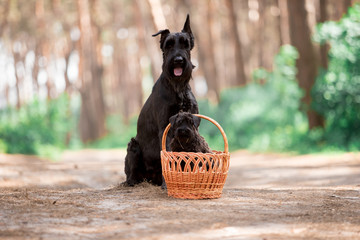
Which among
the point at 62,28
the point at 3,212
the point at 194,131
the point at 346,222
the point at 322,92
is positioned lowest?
the point at 346,222

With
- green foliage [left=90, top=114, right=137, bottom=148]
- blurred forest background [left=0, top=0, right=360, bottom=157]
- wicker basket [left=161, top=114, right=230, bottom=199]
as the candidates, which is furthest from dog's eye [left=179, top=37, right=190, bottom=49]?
green foliage [left=90, top=114, right=137, bottom=148]

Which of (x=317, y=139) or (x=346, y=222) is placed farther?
(x=317, y=139)

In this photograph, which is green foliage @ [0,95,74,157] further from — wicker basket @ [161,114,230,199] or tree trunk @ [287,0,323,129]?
wicker basket @ [161,114,230,199]

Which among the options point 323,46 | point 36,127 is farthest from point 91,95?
point 323,46

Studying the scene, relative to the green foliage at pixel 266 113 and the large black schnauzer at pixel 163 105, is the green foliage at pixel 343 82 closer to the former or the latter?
the green foliage at pixel 266 113

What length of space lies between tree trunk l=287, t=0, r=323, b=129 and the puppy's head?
978 centimetres

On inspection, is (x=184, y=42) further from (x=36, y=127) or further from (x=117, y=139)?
(x=117, y=139)

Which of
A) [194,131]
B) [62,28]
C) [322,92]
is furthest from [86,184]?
[62,28]

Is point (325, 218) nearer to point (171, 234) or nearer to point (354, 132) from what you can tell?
point (171, 234)

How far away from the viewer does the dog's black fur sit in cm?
526

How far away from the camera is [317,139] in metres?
13.8

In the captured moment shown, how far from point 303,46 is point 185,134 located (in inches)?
419

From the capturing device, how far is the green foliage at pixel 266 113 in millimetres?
15438

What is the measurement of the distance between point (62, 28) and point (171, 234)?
1453 inches
